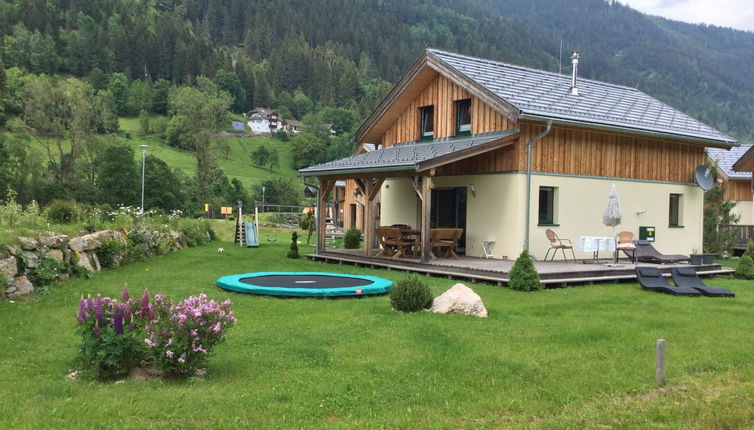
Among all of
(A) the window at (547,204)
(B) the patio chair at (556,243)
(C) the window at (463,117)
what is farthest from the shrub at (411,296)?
(C) the window at (463,117)

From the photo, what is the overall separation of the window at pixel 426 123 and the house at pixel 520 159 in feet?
0.14

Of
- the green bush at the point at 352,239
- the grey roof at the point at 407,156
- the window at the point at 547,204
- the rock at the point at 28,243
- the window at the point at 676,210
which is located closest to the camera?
the rock at the point at 28,243

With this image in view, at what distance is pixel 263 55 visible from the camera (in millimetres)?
148250

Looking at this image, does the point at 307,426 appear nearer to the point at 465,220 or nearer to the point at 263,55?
the point at 465,220

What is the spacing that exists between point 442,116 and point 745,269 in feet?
30.9

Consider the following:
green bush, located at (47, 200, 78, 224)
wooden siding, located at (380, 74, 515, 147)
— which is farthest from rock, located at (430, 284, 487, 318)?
green bush, located at (47, 200, 78, 224)

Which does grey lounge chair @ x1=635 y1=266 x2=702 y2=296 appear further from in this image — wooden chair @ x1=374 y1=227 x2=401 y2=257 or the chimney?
the chimney

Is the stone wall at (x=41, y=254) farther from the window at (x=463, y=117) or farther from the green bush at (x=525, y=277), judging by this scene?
the window at (x=463, y=117)

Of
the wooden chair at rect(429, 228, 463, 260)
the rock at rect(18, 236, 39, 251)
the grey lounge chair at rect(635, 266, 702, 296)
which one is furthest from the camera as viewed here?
the wooden chair at rect(429, 228, 463, 260)

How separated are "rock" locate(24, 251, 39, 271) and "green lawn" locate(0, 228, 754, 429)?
1.70 ft

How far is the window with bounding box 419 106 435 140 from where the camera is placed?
785 inches

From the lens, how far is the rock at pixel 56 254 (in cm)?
1121

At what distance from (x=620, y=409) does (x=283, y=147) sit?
8953 cm

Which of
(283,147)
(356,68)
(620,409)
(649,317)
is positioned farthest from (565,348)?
(356,68)
